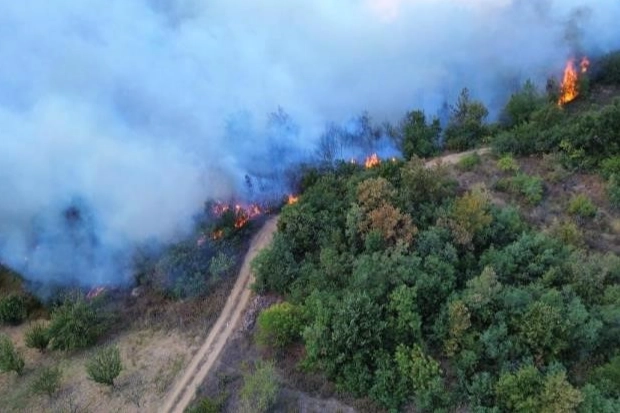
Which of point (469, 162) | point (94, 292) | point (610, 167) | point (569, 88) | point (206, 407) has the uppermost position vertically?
point (569, 88)

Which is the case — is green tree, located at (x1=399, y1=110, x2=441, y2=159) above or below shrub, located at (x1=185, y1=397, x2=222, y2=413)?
above

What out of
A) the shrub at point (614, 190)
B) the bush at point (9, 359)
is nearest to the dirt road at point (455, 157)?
the shrub at point (614, 190)

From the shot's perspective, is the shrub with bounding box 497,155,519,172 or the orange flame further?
the shrub with bounding box 497,155,519,172

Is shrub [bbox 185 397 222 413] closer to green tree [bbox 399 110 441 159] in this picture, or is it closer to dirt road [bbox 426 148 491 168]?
dirt road [bbox 426 148 491 168]

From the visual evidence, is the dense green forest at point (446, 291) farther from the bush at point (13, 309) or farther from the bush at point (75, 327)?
the bush at point (13, 309)

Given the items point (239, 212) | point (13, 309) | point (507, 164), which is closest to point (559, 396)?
point (507, 164)

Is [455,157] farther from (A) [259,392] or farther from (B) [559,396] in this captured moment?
(A) [259,392]

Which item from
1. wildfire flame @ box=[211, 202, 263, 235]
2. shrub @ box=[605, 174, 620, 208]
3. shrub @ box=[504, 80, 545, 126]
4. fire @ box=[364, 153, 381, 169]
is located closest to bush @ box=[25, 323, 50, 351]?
wildfire flame @ box=[211, 202, 263, 235]
